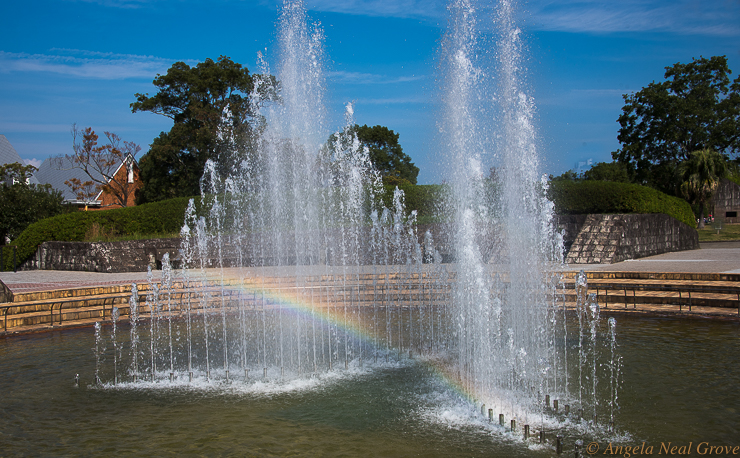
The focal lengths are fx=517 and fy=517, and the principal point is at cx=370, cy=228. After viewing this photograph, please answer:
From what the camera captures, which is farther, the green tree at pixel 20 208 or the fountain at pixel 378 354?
the green tree at pixel 20 208

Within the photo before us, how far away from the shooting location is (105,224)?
60.7ft

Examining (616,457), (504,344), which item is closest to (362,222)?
(504,344)

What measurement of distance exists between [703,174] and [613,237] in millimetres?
19406

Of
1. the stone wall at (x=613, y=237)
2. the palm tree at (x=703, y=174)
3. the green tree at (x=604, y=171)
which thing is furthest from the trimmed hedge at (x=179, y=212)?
the green tree at (x=604, y=171)

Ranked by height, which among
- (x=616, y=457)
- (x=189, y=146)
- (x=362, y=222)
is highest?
(x=189, y=146)

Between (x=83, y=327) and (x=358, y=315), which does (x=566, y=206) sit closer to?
(x=358, y=315)

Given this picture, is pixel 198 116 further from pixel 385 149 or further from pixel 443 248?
pixel 385 149

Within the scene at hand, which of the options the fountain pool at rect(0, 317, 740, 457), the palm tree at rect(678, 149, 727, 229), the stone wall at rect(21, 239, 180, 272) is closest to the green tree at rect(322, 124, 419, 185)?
the palm tree at rect(678, 149, 727, 229)

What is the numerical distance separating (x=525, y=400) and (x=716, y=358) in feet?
10.2

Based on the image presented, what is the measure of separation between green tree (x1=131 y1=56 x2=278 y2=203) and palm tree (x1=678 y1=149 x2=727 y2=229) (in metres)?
26.6

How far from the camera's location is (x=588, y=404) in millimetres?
5273

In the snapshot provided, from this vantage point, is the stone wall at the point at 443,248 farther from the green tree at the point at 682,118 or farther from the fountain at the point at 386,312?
the green tree at the point at 682,118

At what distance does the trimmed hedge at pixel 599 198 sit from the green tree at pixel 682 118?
20.9m

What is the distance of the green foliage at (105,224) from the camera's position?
1786 cm
